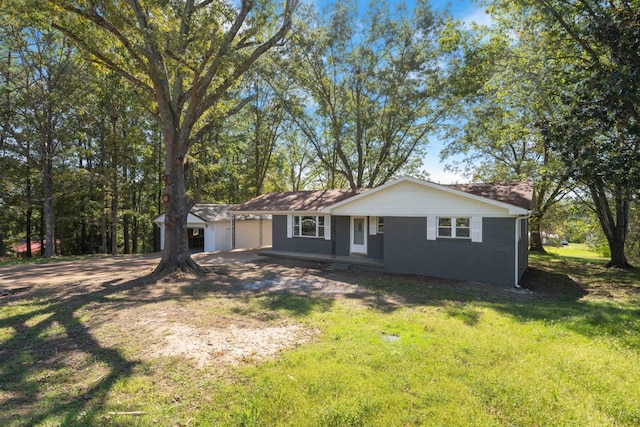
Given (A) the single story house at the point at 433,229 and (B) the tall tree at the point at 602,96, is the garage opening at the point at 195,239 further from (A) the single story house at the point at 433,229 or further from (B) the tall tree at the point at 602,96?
(B) the tall tree at the point at 602,96

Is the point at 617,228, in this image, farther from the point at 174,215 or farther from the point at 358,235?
the point at 174,215

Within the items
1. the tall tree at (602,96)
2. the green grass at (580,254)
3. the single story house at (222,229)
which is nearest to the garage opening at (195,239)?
the single story house at (222,229)

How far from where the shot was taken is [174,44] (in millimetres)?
9875

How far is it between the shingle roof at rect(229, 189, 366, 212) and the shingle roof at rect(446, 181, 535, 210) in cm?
601

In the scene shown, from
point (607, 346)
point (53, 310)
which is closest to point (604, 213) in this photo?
point (607, 346)

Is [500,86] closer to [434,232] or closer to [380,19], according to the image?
[434,232]

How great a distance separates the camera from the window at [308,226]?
16938mm

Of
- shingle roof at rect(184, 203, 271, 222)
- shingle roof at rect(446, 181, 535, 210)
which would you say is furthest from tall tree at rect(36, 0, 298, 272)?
shingle roof at rect(446, 181, 535, 210)

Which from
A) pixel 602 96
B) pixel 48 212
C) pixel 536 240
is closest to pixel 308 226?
pixel 602 96

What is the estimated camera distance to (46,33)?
56.2 ft

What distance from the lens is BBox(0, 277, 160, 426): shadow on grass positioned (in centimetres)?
358

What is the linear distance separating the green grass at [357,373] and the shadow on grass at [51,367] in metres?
0.02

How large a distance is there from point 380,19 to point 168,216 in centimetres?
1608

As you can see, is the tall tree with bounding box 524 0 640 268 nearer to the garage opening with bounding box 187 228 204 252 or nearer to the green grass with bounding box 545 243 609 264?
the green grass with bounding box 545 243 609 264
